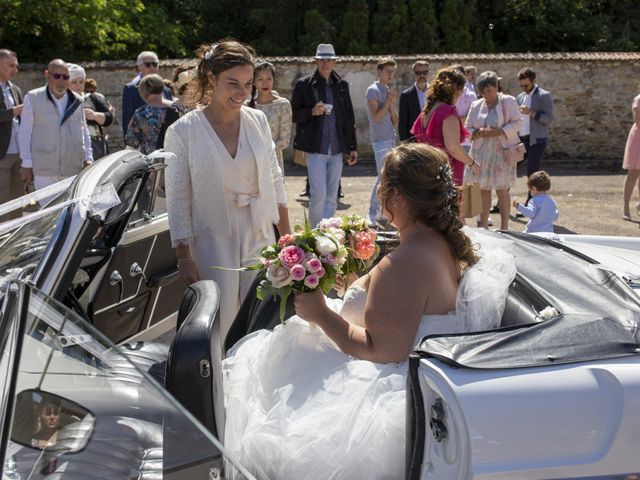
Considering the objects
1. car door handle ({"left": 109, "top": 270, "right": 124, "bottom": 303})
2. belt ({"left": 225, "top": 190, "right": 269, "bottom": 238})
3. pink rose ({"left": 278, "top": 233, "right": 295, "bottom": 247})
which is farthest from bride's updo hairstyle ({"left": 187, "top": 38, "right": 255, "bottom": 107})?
pink rose ({"left": 278, "top": 233, "right": 295, "bottom": 247})

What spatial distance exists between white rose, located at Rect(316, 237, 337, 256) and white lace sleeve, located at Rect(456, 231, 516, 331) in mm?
491

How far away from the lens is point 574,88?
15562 millimetres

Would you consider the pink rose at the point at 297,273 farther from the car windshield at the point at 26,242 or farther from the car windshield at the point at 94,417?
the car windshield at the point at 94,417

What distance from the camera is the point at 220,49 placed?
4.08m

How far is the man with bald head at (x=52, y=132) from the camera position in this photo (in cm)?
786

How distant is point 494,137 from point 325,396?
663 cm

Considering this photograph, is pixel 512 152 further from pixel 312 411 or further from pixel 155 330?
pixel 312 411

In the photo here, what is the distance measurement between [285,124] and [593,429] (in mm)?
6019

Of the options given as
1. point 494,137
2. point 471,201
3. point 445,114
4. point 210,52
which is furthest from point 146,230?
point 494,137

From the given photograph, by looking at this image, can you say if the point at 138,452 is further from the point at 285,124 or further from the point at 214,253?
the point at 285,124

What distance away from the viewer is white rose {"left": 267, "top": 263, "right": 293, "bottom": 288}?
3107mm

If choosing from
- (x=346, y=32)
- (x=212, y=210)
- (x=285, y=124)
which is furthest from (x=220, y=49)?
(x=346, y=32)

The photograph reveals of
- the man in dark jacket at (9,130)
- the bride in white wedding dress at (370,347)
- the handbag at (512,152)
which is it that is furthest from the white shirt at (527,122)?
the bride in white wedding dress at (370,347)

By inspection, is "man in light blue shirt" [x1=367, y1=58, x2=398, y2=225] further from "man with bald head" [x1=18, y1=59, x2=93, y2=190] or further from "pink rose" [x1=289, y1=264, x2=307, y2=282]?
"pink rose" [x1=289, y1=264, x2=307, y2=282]
